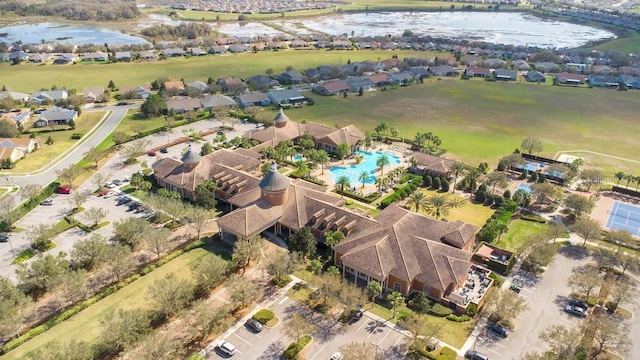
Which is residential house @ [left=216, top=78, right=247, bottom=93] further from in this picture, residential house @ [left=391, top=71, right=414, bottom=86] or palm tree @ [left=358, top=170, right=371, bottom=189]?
palm tree @ [left=358, top=170, right=371, bottom=189]

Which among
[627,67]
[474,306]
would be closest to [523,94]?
[627,67]

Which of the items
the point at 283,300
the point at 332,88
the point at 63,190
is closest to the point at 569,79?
the point at 332,88

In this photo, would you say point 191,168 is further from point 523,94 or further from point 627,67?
point 627,67

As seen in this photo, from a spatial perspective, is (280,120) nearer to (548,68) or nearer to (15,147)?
(15,147)

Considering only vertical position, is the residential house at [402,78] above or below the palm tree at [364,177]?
above

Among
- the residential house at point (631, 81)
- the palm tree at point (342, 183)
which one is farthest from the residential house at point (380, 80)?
the residential house at point (631, 81)

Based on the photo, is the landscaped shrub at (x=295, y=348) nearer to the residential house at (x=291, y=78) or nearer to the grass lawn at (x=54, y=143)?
the grass lawn at (x=54, y=143)
